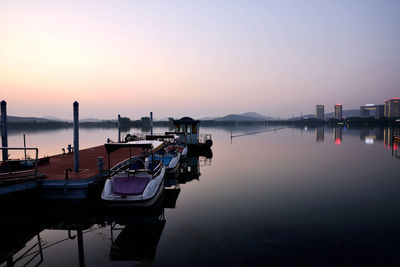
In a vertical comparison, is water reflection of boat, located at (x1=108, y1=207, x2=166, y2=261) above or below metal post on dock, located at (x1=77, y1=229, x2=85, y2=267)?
above

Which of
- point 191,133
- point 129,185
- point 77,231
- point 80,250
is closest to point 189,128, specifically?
point 191,133

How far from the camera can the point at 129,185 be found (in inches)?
477

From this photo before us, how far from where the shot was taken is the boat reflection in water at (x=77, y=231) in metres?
8.47

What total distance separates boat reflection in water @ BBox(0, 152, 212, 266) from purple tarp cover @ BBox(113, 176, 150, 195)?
125 centimetres

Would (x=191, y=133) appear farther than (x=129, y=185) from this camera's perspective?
Yes

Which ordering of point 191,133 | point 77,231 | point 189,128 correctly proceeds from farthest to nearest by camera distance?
point 189,128, point 191,133, point 77,231

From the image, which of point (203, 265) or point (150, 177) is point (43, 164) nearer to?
point (150, 177)

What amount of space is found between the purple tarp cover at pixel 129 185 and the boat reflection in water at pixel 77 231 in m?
1.25

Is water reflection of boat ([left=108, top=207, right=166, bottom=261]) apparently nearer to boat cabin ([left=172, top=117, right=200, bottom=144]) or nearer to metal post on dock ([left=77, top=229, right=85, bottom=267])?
metal post on dock ([left=77, top=229, right=85, bottom=267])

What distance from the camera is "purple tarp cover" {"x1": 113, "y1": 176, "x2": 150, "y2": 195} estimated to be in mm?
11773

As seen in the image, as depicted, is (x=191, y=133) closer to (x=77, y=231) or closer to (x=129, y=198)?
(x=129, y=198)

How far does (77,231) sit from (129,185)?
3.04 m

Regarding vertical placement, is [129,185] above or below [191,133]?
below

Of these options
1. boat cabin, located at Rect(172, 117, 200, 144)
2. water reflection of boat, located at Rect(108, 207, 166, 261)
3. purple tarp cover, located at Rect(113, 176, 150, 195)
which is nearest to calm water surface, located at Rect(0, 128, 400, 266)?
water reflection of boat, located at Rect(108, 207, 166, 261)
